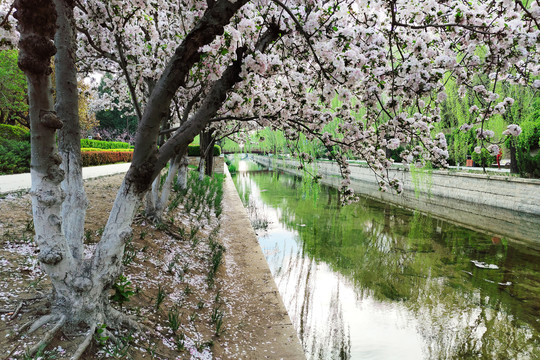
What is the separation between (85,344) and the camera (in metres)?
2.51

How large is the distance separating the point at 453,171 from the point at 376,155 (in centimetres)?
1410

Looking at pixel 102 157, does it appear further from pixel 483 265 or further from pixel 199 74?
pixel 483 265

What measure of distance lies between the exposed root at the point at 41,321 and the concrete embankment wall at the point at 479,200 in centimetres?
1185

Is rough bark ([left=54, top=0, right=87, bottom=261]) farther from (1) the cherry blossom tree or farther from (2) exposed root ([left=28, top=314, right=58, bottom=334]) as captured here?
(2) exposed root ([left=28, top=314, right=58, bottom=334])

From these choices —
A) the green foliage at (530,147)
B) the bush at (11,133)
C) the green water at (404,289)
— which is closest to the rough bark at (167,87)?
the green water at (404,289)

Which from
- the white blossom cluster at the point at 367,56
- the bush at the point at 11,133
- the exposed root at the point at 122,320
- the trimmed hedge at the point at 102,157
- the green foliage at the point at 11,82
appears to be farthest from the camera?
the green foliage at the point at 11,82

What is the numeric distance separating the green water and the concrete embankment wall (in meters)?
1.64

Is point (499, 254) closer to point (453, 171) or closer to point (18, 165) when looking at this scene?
point (453, 171)

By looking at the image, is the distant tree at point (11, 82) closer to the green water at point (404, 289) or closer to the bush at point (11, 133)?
the bush at point (11, 133)

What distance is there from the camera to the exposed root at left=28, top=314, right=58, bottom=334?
2.53m

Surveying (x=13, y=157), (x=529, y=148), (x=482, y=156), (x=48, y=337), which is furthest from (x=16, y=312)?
(x=482, y=156)

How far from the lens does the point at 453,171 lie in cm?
1691

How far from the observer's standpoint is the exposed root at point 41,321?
8.29 ft

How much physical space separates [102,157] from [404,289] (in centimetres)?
1601
